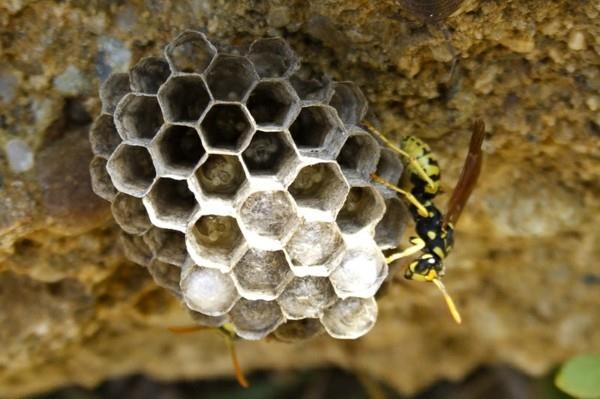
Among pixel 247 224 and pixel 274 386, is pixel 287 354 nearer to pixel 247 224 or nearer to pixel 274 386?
pixel 274 386

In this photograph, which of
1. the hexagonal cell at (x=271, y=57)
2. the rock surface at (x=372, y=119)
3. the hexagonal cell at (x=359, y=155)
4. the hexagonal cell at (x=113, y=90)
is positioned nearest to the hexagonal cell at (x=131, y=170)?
the hexagonal cell at (x=113, y=90)

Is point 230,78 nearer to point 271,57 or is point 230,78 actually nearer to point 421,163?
point 271,57

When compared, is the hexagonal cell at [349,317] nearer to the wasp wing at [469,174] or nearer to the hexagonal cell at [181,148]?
the wasp wing at [469,174]

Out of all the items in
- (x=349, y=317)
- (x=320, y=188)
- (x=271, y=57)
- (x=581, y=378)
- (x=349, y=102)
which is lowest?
(x=581, y=378)

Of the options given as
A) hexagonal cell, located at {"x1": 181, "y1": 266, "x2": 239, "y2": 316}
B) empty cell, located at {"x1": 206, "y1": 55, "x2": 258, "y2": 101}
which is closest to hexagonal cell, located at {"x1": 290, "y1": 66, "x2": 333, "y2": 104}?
empty cell, located at {"x1": 206, "y1": 55, "x2": 258, "y2": 101}

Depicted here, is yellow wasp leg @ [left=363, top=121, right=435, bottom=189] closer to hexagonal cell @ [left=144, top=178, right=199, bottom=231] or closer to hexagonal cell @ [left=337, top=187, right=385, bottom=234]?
hexagonal cell @ [left=337, top=187, right=385, bottom=234]

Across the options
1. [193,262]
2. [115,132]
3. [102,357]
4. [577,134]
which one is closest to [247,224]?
[193,262]

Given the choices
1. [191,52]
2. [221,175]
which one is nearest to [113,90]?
[191,52]
